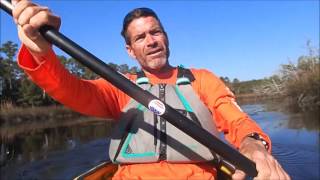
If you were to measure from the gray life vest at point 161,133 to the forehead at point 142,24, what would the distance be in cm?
40

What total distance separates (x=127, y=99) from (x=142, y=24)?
0.53 metres

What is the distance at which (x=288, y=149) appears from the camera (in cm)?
795

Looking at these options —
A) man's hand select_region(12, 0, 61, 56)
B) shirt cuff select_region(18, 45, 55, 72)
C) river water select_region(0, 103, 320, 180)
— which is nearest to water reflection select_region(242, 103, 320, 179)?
river water select_region(0, 103, 320, 180)

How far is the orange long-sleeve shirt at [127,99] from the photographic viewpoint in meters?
2.13

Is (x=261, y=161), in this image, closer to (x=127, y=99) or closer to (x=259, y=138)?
(x=259, y=138)

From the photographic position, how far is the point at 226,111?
2463mm

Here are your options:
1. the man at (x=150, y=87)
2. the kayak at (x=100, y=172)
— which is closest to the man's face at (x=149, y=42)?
the man at (x=150, y=87)

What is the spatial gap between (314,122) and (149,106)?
35.2 feet

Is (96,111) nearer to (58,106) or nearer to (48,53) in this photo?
(48,53)

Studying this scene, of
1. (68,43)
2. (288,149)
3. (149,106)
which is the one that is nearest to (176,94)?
(149,106)

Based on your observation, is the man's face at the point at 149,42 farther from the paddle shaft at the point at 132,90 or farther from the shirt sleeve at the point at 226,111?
the paddle shaft at the point at 132,90

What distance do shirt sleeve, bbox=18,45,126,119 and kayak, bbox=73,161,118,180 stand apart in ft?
1.32

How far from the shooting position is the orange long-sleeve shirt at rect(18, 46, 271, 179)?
2.13m

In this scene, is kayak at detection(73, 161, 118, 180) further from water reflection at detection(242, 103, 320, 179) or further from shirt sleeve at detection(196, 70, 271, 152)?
water reflection at detection(242, 103, 320, 179)
